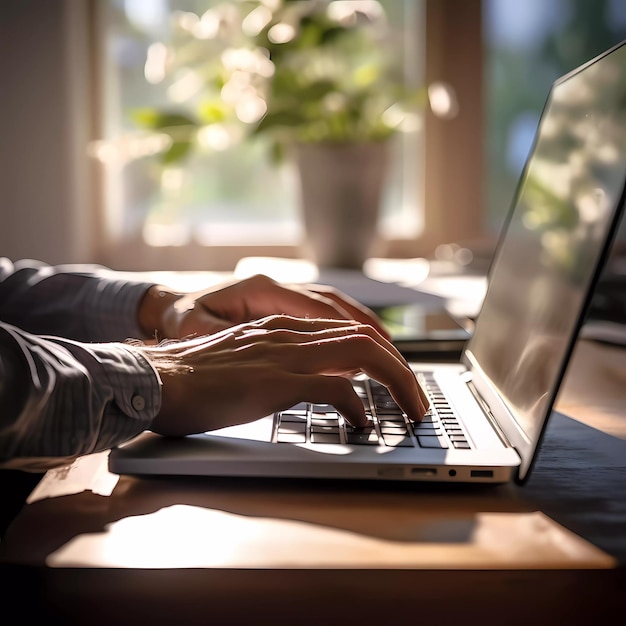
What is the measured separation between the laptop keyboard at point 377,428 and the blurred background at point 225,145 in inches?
56.4

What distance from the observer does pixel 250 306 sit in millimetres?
882

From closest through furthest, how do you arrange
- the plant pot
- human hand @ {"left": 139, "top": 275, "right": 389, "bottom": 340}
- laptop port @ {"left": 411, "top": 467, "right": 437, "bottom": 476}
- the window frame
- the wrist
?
laptop port @ {"left": 411, "top": 467, "right": 437, "bottom": 476}, human hand @ {"left": 139, "top": 275, "right": 389, "bottom": 340}, the wrist, the plant pot, the window frame

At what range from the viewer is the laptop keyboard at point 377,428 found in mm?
579

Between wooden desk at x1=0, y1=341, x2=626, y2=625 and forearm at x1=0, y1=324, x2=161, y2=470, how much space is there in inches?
1.4

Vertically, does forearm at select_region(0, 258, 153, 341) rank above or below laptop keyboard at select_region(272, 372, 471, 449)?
below

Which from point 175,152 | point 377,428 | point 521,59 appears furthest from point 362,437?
point 521,59

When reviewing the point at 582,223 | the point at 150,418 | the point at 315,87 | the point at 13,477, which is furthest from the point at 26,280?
the point at 315,87

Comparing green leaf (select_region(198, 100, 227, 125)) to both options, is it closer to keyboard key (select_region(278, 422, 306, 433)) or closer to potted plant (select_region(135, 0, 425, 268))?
potted plant (select_region(135, 0, 425, 268))

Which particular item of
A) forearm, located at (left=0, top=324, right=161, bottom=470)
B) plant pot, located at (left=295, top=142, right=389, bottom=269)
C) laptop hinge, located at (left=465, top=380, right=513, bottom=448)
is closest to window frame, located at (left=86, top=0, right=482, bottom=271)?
plant pot, located at (left=295, top=142, right=389, bottom=269)

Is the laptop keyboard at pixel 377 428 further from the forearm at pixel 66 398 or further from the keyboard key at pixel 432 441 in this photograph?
the forearm at pixel 66 398

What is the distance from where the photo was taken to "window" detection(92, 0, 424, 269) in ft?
7.14

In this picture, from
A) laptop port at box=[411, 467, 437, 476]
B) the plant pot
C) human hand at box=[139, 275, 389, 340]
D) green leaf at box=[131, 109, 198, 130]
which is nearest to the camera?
laptop port at box=[411, 467, 437, 476]

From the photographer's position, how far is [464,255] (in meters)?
1.97

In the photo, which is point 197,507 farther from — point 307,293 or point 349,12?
point 349,12
